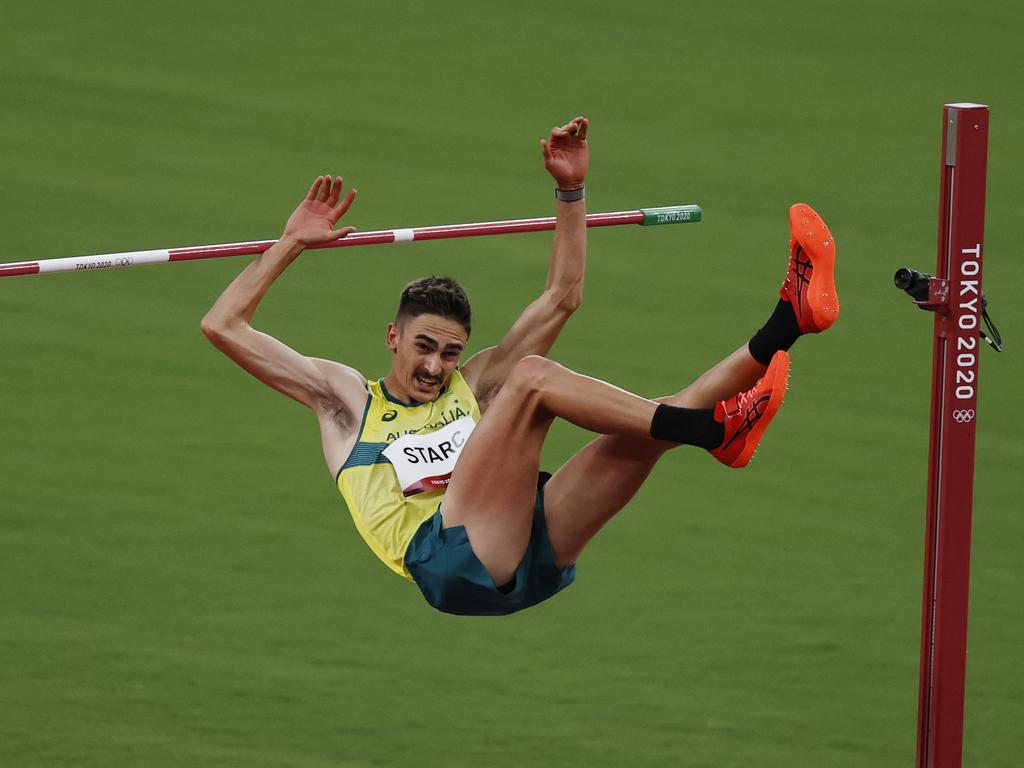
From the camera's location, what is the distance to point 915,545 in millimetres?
7270

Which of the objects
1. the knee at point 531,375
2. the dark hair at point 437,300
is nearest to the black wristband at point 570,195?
the dark hair at point 437,300

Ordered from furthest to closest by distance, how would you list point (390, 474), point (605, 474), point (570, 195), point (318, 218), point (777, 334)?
point (570, 195) → point (390, 474) → point (318, 218) → point (605, 474) → point (777, 334)

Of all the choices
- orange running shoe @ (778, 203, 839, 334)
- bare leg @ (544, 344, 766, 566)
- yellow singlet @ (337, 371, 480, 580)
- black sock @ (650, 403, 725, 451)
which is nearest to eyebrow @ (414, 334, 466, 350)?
yellow singlet @ (337, 371, 480, 580)

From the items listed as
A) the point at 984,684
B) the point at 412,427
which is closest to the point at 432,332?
the point at 412,427

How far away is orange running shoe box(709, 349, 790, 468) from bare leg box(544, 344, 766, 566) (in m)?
0.11

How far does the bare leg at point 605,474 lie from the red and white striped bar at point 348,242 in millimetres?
703

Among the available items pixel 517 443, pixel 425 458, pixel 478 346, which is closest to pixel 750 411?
pixel 517 443

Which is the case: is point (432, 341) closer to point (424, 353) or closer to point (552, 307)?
point (424, 353)

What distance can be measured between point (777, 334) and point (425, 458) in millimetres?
1093

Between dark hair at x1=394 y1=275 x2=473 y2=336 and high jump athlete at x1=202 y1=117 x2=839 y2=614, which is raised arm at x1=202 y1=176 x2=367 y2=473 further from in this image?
dark hair at x1=394 y1=275 x2=473 y2=336

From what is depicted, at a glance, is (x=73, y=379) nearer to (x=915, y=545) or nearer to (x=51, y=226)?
(x=51, y=226)

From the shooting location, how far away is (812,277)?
464 centimetres

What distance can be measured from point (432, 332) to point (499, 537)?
640 millimetres

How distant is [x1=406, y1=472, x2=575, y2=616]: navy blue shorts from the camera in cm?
496
